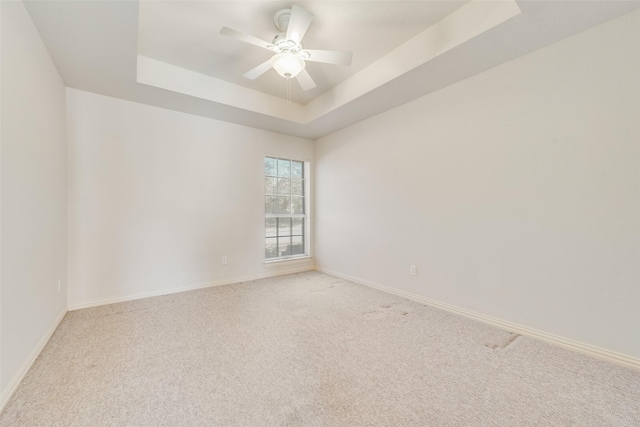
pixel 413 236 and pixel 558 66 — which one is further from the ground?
pixel 558 66

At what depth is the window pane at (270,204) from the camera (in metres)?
4.40

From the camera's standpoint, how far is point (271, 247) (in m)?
4.49

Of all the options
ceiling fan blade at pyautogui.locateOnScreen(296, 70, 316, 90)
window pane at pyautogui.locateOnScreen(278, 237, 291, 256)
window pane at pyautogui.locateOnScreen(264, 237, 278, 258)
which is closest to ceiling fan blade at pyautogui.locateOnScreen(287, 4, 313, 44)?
ceiling fan blade at pyautogui.locateOnScreen(296, 70, 316, 90)

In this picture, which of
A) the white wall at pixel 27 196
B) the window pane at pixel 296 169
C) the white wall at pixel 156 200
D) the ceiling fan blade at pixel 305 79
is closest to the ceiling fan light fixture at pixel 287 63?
the ceiling fan blade at pixel 305 79

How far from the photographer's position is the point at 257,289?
3.62 meters

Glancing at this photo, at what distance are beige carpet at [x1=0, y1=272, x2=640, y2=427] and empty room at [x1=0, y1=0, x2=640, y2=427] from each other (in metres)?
0.02

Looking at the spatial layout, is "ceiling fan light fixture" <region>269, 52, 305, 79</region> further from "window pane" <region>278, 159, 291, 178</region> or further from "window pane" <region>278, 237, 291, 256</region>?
"window pane" <region>278, 237, 291, 256</region>

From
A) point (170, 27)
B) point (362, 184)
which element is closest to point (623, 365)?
point (362, 184)

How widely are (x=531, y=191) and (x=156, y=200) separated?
13.4 feet

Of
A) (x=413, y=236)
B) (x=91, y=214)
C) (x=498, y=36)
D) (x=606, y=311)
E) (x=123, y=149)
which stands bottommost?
(x=606, y=311)

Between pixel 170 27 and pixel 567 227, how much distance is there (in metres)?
3.75

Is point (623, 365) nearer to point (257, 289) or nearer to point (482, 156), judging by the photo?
point (482, 156)

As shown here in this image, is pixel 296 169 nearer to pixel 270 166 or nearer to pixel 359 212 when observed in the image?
pixel 270 166

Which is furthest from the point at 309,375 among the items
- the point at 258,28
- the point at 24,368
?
the point at 258,28
